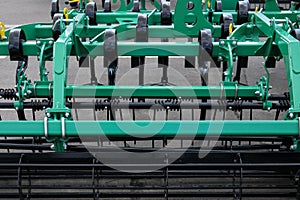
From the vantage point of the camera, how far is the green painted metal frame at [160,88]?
2139 mm

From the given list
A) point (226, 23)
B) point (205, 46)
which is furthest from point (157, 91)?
point (226, 23)

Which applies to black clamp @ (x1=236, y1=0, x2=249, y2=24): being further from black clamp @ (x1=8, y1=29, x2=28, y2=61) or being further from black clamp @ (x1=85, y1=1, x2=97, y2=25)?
black clamp @ (x1=8, y1=29, x2=28, y2=61)

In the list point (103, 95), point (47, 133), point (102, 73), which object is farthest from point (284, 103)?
point (102, 73)

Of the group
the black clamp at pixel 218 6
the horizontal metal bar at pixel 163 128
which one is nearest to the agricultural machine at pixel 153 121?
the horizontal metal bar at pixel 163 128

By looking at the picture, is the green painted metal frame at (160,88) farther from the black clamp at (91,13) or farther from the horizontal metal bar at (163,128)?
the black clamp at (91,13)

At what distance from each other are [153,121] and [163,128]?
6cm

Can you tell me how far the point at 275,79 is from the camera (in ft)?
17.1

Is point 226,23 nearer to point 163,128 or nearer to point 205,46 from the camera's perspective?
point 205,46

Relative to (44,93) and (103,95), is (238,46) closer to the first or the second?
(103,95)

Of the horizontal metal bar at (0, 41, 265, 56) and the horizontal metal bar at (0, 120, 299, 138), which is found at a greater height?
the horizontal metal bar at (0, 41, 265, 56)

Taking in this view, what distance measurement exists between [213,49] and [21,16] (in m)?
7.10

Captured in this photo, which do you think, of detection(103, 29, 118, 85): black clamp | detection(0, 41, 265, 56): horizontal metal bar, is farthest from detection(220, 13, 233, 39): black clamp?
detection(103, 29, 118, 85): black clamp

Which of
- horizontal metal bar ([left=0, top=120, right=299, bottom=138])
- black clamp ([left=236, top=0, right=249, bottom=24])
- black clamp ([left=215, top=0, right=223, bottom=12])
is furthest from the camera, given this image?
black clamp ([left=215, top=0, right=223, bottom=12])

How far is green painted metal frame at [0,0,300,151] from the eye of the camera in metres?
2.14
